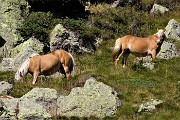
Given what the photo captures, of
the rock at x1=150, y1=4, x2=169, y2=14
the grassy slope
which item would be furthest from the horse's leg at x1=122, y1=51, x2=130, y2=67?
the rock at x1=150, y1=4, x2=169, y2=14

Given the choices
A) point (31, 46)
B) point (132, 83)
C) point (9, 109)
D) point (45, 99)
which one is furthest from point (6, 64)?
point (9, 109)

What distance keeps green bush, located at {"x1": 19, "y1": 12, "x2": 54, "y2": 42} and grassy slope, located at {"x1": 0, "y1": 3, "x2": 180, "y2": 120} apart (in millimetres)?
3175

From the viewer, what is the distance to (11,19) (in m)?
32.4

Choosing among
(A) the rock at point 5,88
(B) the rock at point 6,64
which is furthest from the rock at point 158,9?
(A) the rock at point 5,88


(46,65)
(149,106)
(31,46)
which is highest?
(149,106)

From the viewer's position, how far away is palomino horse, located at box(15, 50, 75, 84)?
22.5 meters

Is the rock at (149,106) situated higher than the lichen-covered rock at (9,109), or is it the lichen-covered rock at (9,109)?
the lichen-covered rock at (9,109)

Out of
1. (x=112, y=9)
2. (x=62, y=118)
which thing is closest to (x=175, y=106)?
(x=62, y=118)

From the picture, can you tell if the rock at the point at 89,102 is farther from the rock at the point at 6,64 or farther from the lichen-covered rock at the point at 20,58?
the rock at the point at 6,64

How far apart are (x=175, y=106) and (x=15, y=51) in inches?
557

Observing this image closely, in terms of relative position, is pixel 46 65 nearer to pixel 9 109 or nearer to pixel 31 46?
pixel 31 46

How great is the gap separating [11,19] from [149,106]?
16.8 meters

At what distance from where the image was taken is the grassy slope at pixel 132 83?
17969 millimetres

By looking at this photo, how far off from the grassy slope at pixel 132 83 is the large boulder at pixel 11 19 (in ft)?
16.5
